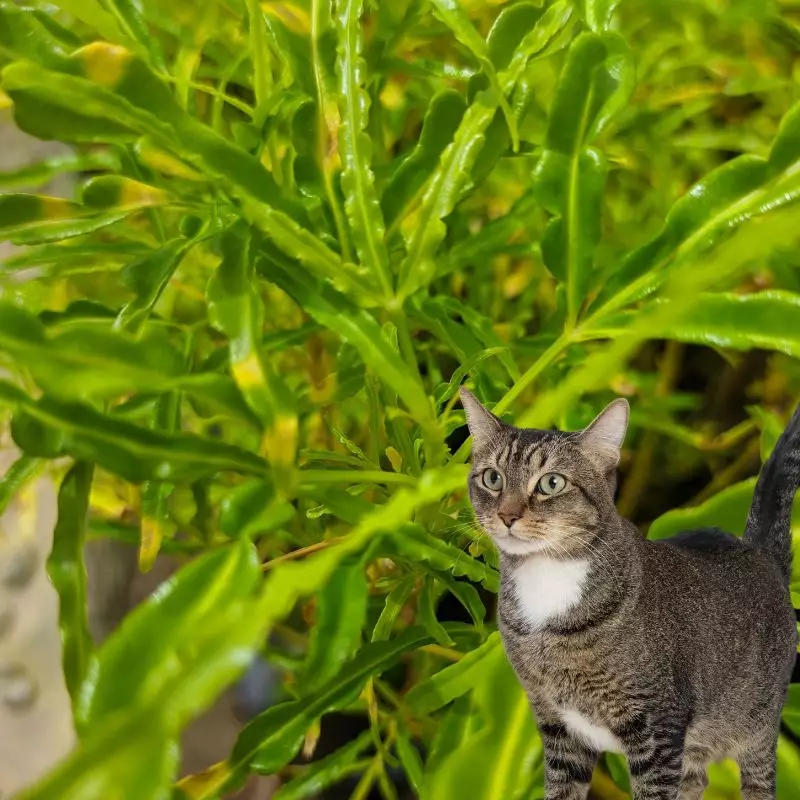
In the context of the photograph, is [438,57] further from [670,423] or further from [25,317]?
[25,317]

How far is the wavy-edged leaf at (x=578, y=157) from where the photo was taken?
357 mm

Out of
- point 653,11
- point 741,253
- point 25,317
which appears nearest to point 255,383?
point 25,317

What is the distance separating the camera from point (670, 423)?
671mm

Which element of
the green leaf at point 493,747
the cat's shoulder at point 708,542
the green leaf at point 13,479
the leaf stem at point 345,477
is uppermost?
the leaf stem at point 345,477

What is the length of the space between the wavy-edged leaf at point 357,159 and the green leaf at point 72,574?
6.7 inches

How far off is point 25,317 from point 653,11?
0.48 m

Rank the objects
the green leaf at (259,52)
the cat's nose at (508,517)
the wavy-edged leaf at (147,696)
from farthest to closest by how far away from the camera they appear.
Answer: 1. the green leaf at (259,52)
2. the cat's nose at (508,517)
3. the wavy-edged leaf at (147,696)

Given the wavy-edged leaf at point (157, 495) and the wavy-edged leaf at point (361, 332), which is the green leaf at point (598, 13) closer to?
the wavy-edged leaf at point (361, 332)

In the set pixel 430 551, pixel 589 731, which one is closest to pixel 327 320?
pixel 430 551

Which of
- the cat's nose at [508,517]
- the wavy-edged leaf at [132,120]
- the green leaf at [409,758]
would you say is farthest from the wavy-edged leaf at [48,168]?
Answer: the green leaf at [409,758]

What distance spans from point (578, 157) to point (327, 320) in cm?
15

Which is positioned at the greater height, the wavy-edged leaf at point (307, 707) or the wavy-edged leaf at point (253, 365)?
the wavy-edged leaf at point (253, 365)

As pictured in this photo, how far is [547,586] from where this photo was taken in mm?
332

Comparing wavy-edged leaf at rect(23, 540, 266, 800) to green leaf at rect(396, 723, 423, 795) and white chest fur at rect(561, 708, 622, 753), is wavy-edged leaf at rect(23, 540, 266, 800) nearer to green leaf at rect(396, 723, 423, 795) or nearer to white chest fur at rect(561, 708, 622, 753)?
white chest fur at rect(561, 708, 622, 753)
